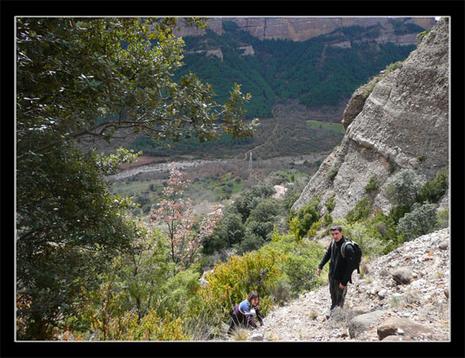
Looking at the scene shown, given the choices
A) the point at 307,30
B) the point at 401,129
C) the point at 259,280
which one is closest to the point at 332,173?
the point at 401,129

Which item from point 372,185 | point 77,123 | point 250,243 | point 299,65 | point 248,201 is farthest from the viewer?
point 299,65

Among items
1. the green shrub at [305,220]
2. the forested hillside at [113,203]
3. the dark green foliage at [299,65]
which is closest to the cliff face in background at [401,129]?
the green shrub at [305,220]

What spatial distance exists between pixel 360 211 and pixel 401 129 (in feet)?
11.1

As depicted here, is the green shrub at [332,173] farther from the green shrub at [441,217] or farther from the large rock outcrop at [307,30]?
the large rock outcrop at [307,30]

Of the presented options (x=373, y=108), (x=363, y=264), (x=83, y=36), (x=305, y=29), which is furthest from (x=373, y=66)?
(x=83, y=36)

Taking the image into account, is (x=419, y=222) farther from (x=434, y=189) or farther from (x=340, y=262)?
(x=340, y=262)

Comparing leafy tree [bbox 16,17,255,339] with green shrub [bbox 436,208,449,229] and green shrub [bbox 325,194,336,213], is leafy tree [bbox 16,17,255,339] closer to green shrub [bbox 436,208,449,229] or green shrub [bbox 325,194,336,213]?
green shrub [bbox 436,208,449,229]

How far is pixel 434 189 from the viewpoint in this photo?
12727 mm

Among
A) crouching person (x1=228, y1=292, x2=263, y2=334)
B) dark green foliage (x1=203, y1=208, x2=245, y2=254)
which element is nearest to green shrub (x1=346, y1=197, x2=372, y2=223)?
dark green foliage (x1=203, y1=208, x2=245, y2=254)

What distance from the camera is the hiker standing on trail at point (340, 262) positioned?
4508 millimetres

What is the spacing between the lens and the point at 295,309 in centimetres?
632

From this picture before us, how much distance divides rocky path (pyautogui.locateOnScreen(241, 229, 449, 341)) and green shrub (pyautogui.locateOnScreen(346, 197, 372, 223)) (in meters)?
7.55

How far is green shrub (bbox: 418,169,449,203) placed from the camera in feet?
41.6
